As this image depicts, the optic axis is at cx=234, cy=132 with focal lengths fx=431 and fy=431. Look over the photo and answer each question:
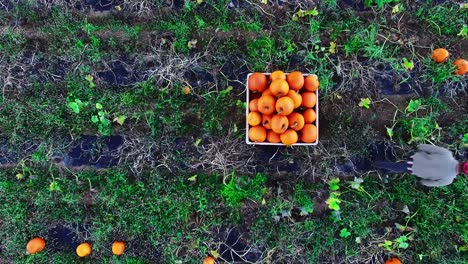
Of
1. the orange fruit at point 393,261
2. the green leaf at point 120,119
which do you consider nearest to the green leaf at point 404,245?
the orange fruit at point 393,261

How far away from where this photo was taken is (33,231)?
3873mm

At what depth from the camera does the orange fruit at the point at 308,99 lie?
3397 mm

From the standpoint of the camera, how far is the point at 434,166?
322cm

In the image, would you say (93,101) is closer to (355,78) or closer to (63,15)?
(63,15)

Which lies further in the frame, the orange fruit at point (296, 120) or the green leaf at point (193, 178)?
the green leaf at point (193, 178)

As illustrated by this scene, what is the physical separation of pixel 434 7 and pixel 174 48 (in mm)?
2384

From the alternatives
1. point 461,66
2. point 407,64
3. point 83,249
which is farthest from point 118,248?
point 461,66

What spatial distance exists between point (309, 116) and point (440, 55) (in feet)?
4.59

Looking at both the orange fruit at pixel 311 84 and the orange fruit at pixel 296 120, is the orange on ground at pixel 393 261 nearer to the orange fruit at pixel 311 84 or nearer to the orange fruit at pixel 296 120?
the orange fruit at pixel 296 120

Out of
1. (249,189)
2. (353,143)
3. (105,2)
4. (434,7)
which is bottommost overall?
(249,189)

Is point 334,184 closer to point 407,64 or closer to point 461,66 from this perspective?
point 407,64

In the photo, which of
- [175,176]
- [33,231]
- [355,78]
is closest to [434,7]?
[355,78]

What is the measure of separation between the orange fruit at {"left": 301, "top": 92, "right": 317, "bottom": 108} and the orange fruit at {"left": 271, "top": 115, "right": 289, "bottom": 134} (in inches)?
10.0

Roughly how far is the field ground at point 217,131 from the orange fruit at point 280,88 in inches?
24.1
